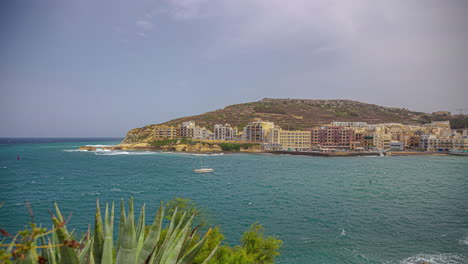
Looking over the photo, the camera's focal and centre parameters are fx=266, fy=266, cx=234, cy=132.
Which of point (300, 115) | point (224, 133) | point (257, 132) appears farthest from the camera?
point (300, 115)

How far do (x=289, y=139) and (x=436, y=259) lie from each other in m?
78.4

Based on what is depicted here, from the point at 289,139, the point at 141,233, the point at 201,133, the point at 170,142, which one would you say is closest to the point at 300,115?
the point at 289,139

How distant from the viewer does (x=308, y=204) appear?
24812mm

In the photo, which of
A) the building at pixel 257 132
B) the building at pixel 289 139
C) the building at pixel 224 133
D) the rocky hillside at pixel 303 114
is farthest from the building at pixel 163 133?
the building at pixel 289 139

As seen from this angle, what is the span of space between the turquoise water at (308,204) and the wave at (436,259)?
53 mm

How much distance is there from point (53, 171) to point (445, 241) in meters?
50.9

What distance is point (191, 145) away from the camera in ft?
297

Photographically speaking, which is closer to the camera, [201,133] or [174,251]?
[174,251]

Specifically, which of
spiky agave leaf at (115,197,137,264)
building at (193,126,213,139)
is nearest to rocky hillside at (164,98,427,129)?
building at (193,126,213,139)

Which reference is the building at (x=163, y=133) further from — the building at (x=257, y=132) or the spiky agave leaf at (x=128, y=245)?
the spiky agave leaf at (x=128, y=245)

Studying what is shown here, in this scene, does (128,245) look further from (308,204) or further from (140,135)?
(140,135)

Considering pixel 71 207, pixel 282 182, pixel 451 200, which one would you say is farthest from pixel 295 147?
pixel 71 207

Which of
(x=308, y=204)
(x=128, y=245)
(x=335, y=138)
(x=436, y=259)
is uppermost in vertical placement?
(x=335, y=138)

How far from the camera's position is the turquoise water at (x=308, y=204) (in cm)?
1602
